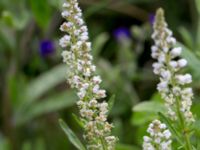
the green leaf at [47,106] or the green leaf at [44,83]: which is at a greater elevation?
the green leaf at [44,83]

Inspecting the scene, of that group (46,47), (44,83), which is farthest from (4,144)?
(46,47)

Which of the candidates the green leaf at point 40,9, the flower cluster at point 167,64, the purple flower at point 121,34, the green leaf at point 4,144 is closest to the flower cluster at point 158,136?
the flower cluster at point 167,64

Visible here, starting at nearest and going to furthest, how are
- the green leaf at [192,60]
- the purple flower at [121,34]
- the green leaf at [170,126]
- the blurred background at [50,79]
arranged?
the green leaf at [170,126]
the green leaf at [192,60]
the blurred background at [50,79]
the purple flower at [121,34]

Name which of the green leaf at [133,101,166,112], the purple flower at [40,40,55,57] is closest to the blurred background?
the purple flower at [40,40,55,57]

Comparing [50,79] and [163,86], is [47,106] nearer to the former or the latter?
[50,79]

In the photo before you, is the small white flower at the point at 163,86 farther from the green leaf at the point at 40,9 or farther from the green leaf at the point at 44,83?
the green leaf at the point at 44,83

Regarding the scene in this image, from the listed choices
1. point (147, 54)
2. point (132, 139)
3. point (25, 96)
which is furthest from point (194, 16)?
point (25, 96)
